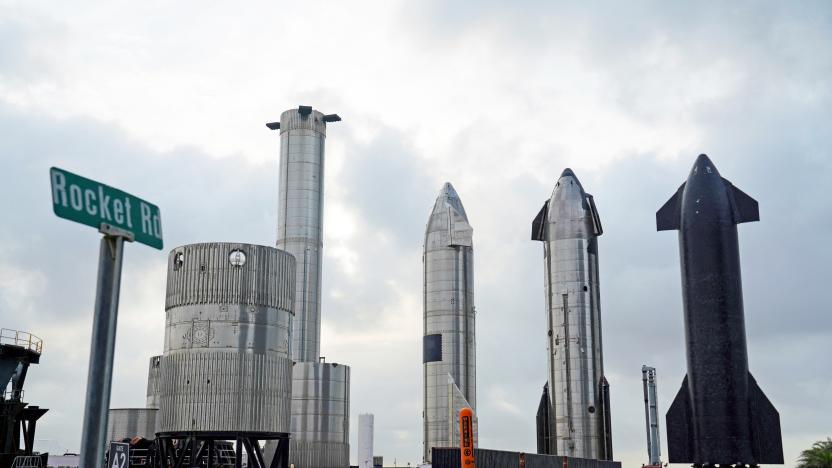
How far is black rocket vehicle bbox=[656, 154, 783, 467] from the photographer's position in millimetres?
36469

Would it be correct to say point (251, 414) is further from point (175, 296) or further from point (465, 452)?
point (465, 452)

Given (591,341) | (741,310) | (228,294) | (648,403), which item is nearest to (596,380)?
(591,341)

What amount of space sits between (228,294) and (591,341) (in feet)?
89.3

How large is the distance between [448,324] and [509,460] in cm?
1983

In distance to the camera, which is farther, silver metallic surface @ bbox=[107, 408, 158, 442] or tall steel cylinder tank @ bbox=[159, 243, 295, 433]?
silver metallic surface @ bbox=[107, 408, 158, 442]

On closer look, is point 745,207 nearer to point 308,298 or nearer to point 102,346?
point 308,298

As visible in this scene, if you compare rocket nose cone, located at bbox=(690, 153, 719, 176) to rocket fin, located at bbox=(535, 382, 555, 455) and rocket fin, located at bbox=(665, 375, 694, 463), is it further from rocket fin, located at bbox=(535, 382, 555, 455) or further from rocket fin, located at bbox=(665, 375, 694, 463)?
rocket fin, located at bbox=(535, 382, 555, 455)

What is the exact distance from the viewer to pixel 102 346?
1086 centimetres

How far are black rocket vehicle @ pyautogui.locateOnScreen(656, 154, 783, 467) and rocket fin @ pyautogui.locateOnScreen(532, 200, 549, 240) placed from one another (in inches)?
716

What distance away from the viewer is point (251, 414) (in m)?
35.4

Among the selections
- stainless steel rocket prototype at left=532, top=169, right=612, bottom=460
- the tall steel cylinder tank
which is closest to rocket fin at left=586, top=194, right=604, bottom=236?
stainless steel rocket prototype at left=532, top=169, right=612, bottom=460

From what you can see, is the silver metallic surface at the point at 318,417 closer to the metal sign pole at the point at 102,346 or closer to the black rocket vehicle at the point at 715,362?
the black rocket vehicle at the point at 715,362

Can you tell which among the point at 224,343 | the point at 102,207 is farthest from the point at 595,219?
the point at 102,207

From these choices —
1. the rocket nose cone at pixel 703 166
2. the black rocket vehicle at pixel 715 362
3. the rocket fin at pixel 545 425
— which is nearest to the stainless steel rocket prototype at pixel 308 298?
the rocket fin at pixel 545 425
